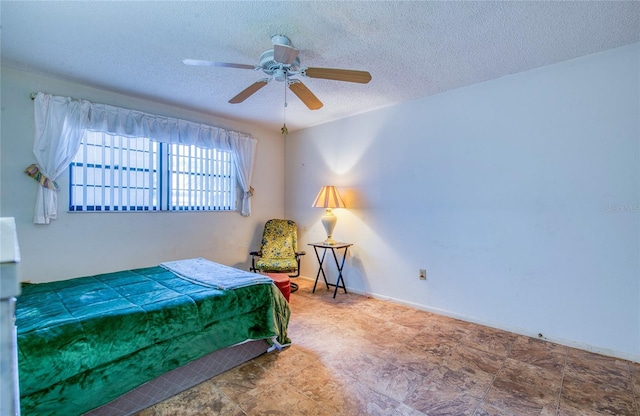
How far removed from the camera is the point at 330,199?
159 inches

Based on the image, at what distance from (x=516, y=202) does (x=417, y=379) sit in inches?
75.7

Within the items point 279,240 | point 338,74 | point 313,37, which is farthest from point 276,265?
point 313,37

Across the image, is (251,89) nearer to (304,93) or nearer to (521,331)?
(304,93)

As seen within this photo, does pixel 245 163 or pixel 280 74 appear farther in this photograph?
pixel 245 163

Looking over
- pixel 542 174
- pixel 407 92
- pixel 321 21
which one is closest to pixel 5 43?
pixel 321 21

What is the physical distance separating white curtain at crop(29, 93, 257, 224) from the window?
117mm

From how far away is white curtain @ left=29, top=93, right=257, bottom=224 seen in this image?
290cm

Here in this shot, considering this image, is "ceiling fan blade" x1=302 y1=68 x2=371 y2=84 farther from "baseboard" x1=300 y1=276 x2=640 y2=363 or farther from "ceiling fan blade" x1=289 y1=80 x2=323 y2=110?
"baseboard" x1=300 y1=276 x2=640 y2=363

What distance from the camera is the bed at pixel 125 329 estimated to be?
1448 millimetres

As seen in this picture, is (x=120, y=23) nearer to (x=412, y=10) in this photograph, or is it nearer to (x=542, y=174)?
(x=412, y=10)

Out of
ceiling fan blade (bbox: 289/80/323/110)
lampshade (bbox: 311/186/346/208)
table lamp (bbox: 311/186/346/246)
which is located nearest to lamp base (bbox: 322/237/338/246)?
table lamp (bbox: 311/186/346/246)

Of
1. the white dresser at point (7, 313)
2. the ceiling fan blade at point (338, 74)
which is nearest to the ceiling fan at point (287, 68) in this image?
the ceiling fan blade at point (338, 74)

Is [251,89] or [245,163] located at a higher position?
[251,89]

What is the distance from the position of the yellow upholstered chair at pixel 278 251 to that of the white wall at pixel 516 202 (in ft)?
2.93
